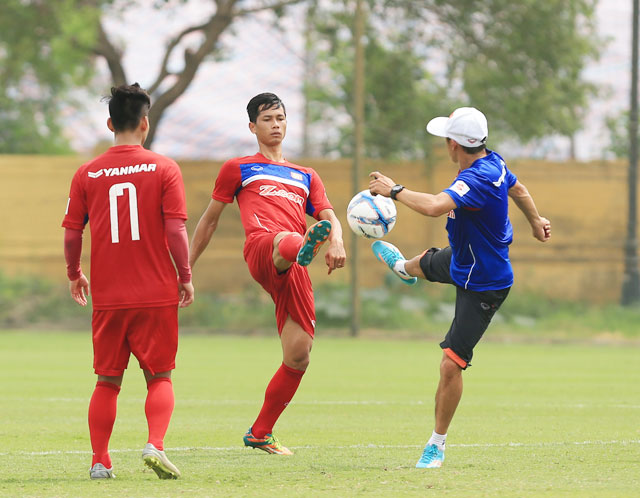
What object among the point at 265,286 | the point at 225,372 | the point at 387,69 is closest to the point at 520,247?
the point at 387,69

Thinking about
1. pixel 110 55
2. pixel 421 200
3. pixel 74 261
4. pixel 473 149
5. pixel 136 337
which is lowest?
pixel 136 337

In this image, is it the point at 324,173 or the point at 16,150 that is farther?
the point at 16,150

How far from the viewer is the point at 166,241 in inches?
277

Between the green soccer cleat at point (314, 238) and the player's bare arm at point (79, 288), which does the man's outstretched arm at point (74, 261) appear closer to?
the player's bare arm at point (79, 288)

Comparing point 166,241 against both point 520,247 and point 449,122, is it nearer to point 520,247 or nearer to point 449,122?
point 449,122

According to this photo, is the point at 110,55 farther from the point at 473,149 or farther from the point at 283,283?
the point at 473,149

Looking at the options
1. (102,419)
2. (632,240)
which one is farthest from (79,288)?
(632,240)

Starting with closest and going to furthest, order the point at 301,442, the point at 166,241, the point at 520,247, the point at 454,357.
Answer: the point at 166,241 → the point at 454,357 → the point at 301,442 → the point at 520,247

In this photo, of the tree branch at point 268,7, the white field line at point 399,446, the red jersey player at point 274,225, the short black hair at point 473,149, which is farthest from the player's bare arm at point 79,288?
the tree branch at point 268,7

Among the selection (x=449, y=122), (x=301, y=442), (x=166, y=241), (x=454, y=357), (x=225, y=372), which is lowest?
(x=225, y=372)

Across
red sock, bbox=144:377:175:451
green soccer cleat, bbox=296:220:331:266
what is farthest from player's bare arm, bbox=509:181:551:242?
red sock, bbox=144:377:175:451

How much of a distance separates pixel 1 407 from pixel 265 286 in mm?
4119

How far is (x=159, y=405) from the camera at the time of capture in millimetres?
7000

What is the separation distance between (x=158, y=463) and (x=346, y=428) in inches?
130
